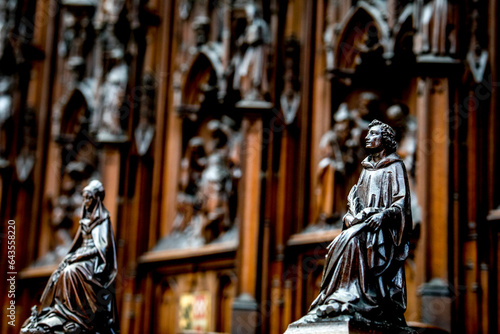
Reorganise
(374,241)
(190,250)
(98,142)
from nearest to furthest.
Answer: (374,241) → (190,250) → (98,142)

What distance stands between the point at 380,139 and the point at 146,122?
7.09m

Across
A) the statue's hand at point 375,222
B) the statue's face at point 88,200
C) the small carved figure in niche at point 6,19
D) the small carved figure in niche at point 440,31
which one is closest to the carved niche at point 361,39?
the small carved figure in niche at point 440,31

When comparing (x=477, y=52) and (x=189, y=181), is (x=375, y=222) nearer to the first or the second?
(x=477, y=52)

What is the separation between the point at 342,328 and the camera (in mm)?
7965

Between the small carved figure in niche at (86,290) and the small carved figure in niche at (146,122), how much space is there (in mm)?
4330

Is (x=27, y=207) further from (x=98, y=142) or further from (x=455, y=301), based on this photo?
(x=455, y=301)

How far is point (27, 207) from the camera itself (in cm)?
1723

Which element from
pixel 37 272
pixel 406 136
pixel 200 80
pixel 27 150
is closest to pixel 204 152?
pixel 200 80

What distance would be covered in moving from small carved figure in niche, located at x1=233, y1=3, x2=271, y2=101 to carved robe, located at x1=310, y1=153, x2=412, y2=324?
483 centimetres

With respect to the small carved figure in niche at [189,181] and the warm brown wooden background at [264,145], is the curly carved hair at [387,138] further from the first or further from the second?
the small carved figure in niche at [189,181]

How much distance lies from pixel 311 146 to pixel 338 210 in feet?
3.21

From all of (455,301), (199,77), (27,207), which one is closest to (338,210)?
(455,301)

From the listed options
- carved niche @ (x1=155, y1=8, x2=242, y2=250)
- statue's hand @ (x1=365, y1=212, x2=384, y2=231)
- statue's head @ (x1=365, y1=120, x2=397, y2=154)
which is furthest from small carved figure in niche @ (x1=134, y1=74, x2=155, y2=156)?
statue's hand @ (x1=365, y1=212, x2=384, y2=231)

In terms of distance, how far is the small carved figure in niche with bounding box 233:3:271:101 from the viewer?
13430 mm
